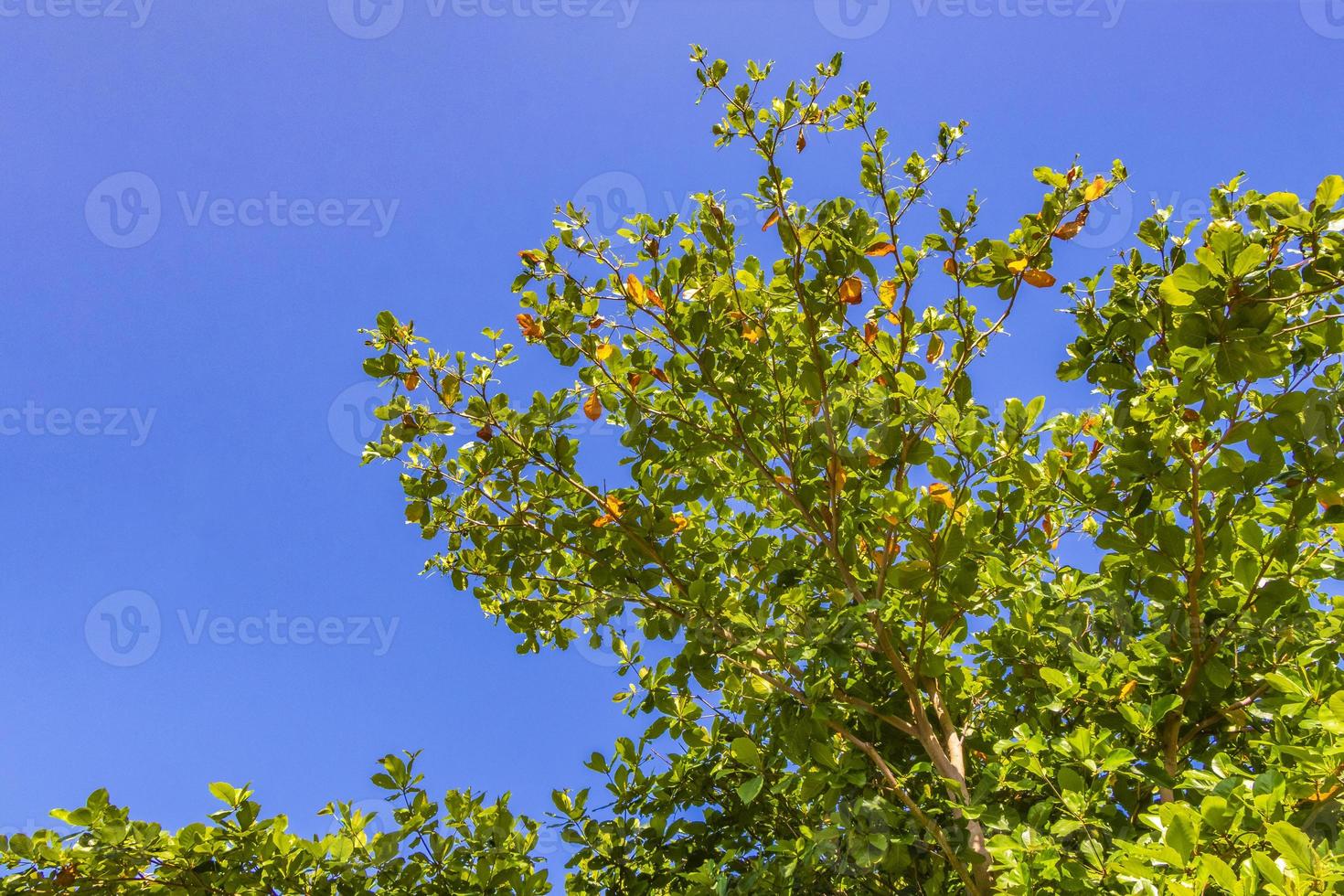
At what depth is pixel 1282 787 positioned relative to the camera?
2.44 metres

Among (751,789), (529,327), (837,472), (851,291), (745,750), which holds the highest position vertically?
(529,327)

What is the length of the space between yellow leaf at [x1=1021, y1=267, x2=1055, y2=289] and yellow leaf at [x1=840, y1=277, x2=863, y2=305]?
2.34 feet

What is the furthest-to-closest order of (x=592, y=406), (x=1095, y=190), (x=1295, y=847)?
(x=592, y=406)
(x=1095, y=190)
(x=1295, y=847)

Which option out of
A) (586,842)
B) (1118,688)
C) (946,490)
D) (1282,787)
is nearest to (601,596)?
(586,842)

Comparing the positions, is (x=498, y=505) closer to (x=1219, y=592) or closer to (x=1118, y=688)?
(x=1118, y=688)

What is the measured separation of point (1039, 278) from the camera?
12.0 feet

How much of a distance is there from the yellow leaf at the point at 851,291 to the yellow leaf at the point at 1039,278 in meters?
0.71

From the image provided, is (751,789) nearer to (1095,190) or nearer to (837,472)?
(837,472)

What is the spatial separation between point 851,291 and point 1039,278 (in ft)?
2.64

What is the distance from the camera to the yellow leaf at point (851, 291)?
3791 mm

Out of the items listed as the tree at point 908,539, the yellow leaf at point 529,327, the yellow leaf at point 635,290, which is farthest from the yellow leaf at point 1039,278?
the yellow leaf at point 529,327

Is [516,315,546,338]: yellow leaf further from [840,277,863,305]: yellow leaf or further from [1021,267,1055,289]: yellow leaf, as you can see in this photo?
[1021,267,1055,289]: yellow leaf

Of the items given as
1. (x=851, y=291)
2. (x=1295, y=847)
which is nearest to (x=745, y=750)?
(x=1295, y=847)

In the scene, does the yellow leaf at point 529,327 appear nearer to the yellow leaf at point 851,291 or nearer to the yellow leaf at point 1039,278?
the yellow leaf at point 851,291
